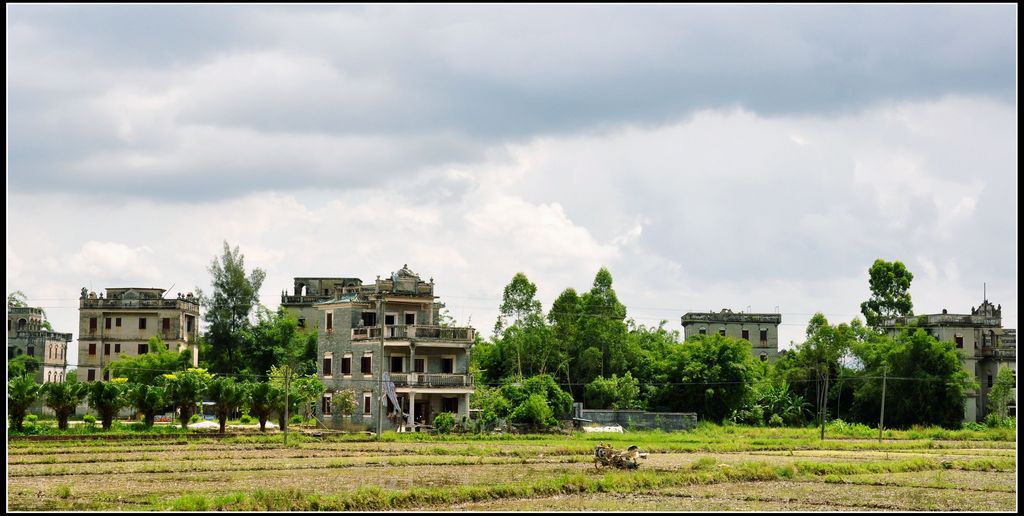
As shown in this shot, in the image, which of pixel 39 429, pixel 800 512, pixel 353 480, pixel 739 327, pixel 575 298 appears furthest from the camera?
pixel 739 327

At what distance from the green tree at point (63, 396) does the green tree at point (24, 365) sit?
2423 centimetres

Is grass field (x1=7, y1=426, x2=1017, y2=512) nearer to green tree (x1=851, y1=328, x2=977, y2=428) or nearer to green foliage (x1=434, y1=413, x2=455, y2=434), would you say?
green foliage (x1=434, y1=413, x2=455, y2=434)

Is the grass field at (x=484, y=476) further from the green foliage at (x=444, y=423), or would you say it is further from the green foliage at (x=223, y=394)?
the green foliage at (x=444, y=423)

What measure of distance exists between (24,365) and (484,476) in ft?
199

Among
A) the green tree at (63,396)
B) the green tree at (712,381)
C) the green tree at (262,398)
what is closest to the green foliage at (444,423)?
the green tree at (262,398)

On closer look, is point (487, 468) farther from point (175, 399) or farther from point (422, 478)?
point (175, 399)

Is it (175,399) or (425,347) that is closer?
(175,399)

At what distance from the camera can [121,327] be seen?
296 ft

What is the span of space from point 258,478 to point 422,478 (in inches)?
167

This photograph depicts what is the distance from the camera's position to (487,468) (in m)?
37.6

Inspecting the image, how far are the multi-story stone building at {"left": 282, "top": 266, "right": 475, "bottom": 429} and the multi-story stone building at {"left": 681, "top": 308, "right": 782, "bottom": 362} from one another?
35.2 m

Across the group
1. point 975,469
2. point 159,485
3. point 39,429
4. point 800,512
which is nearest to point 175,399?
point 39,429

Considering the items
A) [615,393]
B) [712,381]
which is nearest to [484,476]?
[615,393]

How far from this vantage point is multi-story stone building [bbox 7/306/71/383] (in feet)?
308
